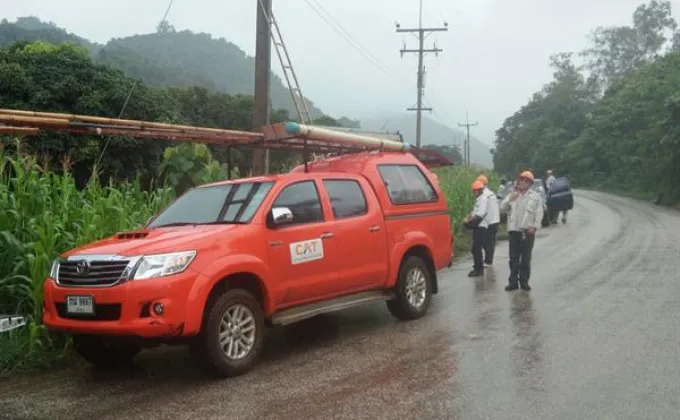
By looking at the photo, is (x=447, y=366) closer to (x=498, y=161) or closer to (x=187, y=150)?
(x=187, y=150)

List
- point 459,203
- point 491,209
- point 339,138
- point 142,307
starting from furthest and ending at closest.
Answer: point 459,203 → point 491,209 → point 339,138 → point 142,307

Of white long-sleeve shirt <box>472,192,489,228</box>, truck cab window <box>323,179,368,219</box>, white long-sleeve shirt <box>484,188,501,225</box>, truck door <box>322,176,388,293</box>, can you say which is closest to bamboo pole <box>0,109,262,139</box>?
truck cab window <box>323,179,368,219</box>

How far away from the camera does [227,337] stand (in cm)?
613

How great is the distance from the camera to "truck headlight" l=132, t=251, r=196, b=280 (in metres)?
5.68

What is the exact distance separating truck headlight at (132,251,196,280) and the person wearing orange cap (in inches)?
306

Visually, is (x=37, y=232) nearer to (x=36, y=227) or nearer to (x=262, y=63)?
(x=36, y=227)

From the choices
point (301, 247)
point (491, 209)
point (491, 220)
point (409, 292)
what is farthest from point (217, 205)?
point (491, 220)

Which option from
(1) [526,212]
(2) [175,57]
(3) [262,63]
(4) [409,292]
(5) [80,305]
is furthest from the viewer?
(2) [175,57]

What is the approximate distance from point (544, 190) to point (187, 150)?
15531 mm

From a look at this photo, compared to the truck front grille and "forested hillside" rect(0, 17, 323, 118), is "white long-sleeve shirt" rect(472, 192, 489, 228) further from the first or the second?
"forested hillside" rect(0, 17, 323, 118)

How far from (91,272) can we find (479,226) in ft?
28.4

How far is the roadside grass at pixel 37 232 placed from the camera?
6.65m

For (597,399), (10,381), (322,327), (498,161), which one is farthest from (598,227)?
(498,161)

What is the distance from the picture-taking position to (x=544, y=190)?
2514cm
